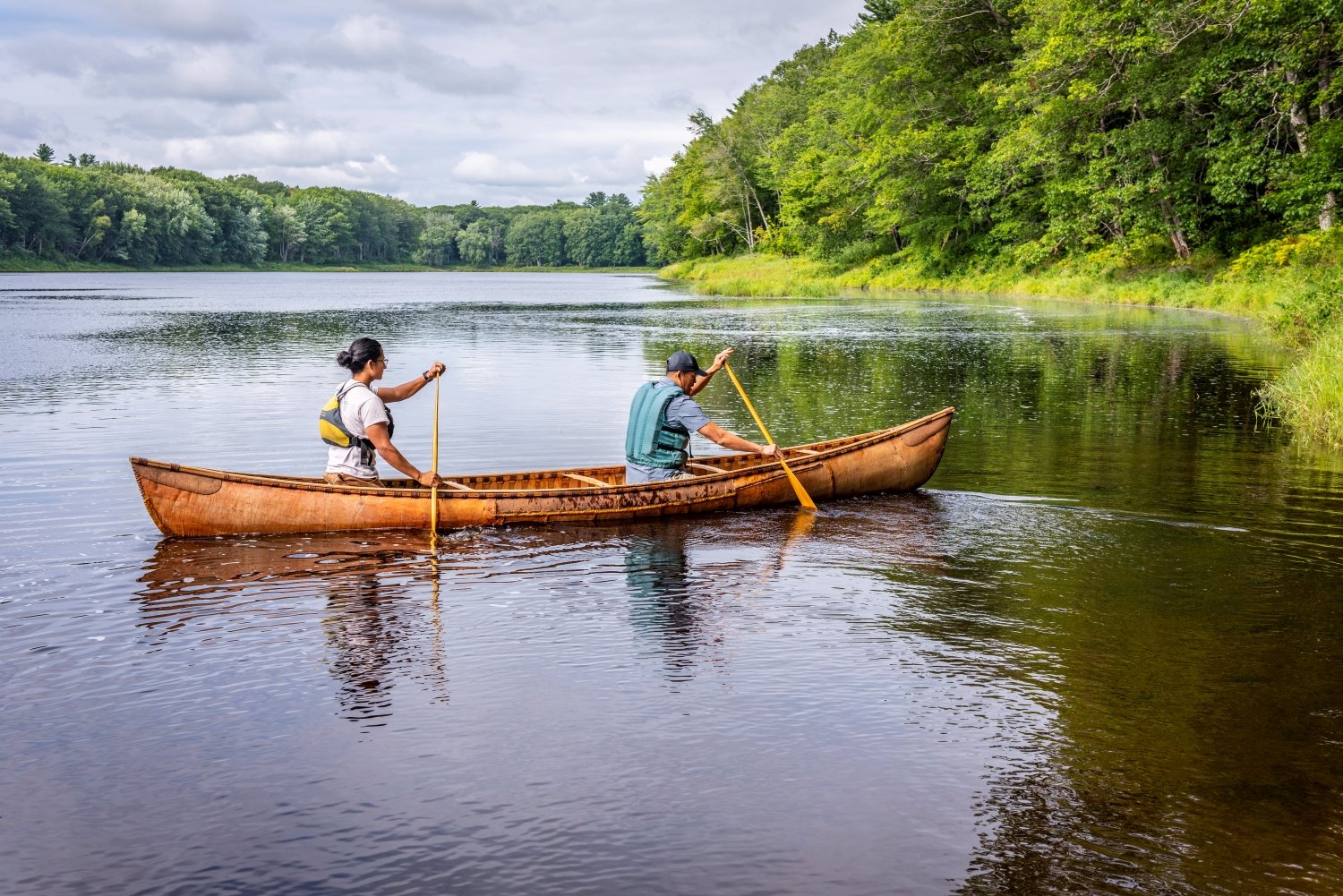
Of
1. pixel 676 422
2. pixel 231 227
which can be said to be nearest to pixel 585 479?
pixel 676 422

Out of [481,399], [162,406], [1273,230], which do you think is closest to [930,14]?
A: [1273,230]

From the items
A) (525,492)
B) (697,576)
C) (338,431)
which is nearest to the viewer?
(697,576)

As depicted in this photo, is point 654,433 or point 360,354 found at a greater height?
point 360,354

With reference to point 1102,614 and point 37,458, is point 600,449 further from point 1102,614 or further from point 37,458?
point 1102,614

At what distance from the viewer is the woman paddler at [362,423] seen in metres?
10.4

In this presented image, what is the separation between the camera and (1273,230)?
119 ft

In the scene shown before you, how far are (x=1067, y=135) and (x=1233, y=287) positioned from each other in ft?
30.9

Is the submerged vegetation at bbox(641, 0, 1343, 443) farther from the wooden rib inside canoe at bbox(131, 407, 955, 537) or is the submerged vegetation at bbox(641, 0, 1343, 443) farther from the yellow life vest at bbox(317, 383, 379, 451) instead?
the yellow life vest at bbox(317, 383, 379, 451)

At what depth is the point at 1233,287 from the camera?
34.2 meters

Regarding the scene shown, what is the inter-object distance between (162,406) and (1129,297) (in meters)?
32.8

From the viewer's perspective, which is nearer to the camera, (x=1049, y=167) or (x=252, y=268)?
(x=1049, y=167)

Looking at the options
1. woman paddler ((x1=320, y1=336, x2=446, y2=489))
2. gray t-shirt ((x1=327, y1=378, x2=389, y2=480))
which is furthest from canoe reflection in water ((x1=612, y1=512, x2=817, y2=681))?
gray t-shirt ((x1=327, y1=378, x2=389, y2=480))

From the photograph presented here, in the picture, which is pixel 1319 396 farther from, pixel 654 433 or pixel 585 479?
pixel 585 479

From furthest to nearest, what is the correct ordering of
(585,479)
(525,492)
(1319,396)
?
(1319,396) → (585,479) → (525,492)
